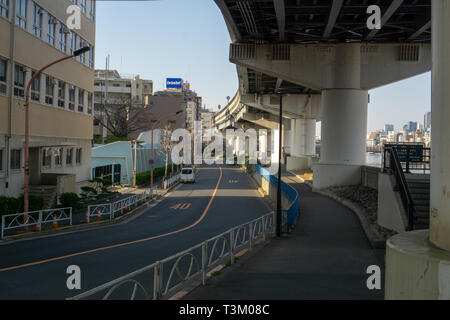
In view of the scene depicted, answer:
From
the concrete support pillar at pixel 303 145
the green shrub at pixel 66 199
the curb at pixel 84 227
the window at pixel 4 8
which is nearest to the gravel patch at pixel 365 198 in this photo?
the curb at pixel 84 227

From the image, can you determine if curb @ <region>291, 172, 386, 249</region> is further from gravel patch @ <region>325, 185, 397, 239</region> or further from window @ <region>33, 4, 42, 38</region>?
window @ <region>33, 4, 42, 38</region>

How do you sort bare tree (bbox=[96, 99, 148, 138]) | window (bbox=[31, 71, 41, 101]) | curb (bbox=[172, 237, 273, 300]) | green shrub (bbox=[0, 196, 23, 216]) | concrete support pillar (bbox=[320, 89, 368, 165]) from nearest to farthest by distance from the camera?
1. curb (bbox=[172, 237, 273, 300])
2. green shrub (bbox=[0, 196, 23, 216])
3. window (bbox=[31, 71, 41, 101])
4. concrete support pillar (bbox=[320, 89, 368, 165])
5. bare tree (bbox=[96, 99, 148, 138])

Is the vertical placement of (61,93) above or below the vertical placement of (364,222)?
above

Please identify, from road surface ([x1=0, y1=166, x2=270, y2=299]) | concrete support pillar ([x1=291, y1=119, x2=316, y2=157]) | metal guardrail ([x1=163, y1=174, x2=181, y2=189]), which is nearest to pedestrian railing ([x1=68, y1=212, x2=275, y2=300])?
road surface ([x1=0, y1=166, x2=270, y2=299])

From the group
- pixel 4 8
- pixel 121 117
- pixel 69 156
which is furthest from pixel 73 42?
pixel 121 117

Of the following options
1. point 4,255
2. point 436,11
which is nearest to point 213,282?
point 436,11

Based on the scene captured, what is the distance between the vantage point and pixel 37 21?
23.7m

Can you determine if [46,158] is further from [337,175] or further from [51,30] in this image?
[337,175]

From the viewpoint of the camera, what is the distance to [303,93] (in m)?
50.9

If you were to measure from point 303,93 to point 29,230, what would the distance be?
1530 inches

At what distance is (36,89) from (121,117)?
171 feet

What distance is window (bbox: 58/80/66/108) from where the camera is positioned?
27.3 metres

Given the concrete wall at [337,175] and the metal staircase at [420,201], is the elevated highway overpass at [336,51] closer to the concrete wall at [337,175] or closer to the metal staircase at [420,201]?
the concrete wall at [337,175]
